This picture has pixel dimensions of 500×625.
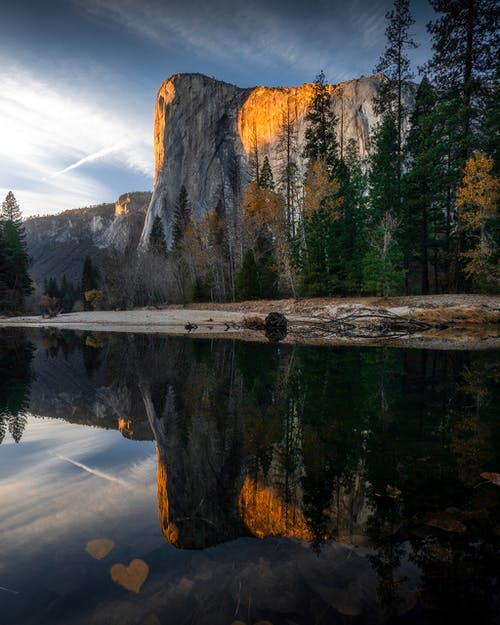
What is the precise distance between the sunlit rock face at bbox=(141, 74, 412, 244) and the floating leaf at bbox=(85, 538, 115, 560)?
259 ft

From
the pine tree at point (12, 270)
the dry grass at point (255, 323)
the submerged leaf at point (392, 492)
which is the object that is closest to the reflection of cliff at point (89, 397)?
the submerged leaf at point (392, 492)

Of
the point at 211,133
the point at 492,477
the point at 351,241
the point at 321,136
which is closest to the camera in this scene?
the point at 492,477

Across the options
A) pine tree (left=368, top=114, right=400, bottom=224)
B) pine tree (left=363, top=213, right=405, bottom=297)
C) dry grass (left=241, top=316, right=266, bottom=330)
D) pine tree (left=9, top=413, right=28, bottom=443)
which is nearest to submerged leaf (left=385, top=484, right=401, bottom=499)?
pine tree (left=9, top=413, right=28, bottom=443)

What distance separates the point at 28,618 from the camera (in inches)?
58.1

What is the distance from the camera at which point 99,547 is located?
1980 mm

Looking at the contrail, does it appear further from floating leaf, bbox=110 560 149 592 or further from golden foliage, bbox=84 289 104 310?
golden foliage, bbox=84 289 104 310

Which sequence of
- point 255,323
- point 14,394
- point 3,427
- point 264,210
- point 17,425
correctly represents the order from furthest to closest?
point 264,210 → point 255,323 → point 14,394 → point 17,425 → point 3,427

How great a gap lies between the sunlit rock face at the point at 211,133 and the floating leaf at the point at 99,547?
79020mm

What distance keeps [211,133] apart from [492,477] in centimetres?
9607

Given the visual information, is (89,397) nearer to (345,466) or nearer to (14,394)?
(14,394)

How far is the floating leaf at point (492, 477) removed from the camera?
2.65 meters

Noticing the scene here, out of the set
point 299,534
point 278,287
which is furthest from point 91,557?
point 278,287

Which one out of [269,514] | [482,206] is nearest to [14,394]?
[269,514]

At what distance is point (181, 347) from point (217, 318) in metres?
14.6
